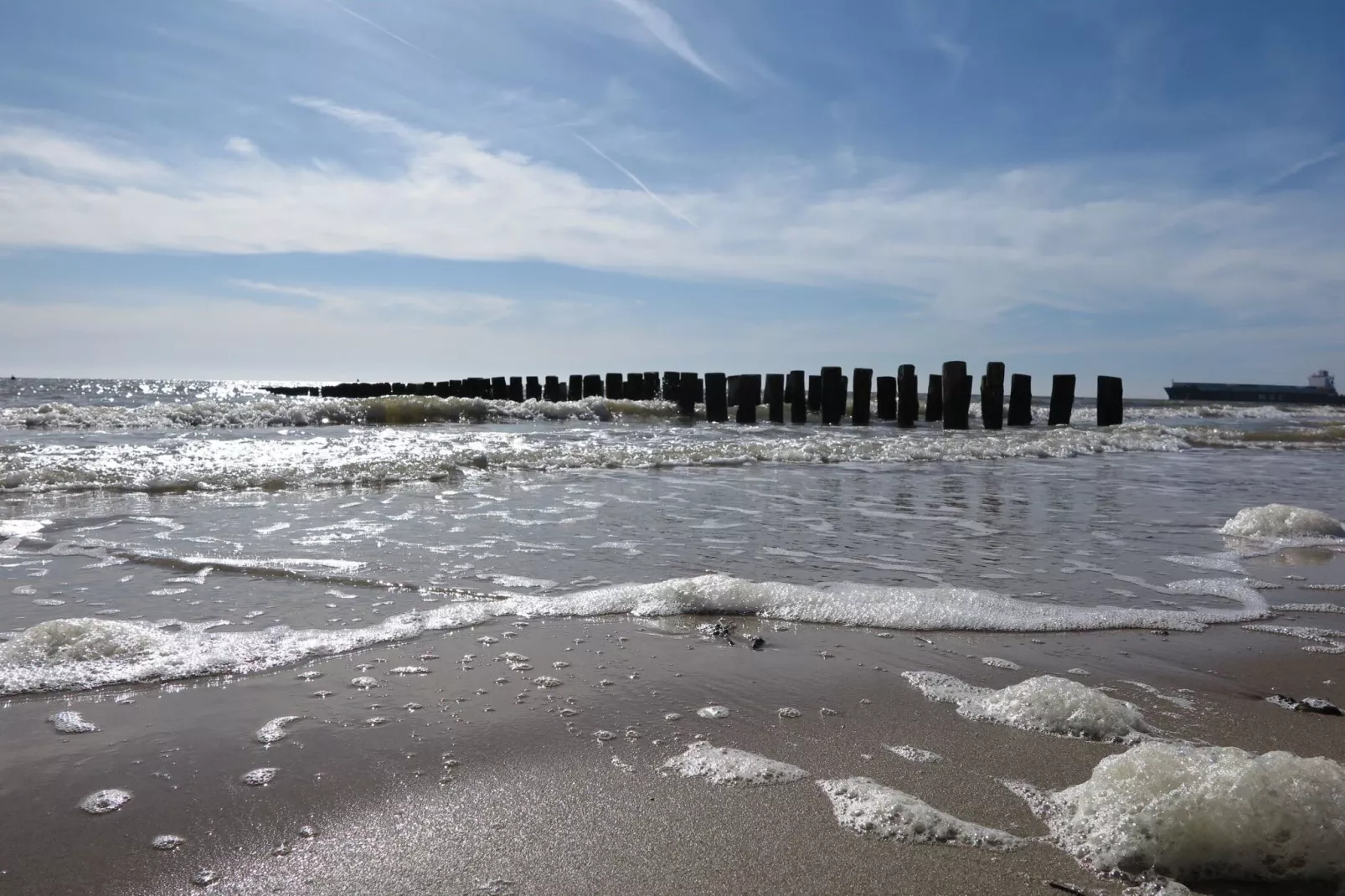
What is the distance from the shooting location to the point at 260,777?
2.16 meters

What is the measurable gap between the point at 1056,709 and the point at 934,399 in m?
19.8

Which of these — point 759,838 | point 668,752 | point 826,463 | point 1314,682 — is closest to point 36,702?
point 668,752

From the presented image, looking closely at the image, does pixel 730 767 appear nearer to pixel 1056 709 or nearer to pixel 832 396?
pixel 1056 709

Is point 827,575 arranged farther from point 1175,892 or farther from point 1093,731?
point 1175,892

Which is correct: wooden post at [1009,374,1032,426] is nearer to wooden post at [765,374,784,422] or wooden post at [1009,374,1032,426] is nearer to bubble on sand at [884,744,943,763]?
wooden post at [765,374,784,422]

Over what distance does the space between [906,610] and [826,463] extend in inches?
290

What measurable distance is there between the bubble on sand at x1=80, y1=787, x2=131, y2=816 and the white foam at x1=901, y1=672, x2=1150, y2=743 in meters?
2.20

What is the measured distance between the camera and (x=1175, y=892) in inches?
66.4

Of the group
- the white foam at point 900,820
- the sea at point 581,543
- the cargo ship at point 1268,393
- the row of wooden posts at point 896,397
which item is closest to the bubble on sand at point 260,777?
the sea at point 581,543

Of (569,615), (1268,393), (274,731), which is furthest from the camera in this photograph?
(1268,393)

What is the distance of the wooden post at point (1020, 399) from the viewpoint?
67.5 ft

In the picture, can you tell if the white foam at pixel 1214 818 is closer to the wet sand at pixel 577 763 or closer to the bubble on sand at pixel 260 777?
the wet sand at pixel 577 763

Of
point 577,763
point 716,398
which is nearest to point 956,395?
point 716,398

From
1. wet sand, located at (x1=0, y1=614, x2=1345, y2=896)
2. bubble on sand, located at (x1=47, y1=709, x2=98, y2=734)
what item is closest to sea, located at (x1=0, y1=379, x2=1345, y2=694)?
bubble on sand, located at (x1=47, y1=709, x2=98, y2=734)
